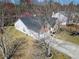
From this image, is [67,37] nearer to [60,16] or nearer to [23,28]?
[60,16]

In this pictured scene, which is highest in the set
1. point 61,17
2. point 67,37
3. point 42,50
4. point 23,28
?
point 61,17

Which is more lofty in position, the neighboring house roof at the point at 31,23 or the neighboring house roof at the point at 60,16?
the neighboring house roof at the point at 60,16

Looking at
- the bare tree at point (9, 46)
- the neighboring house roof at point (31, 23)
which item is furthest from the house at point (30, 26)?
the bare tree at point (9, 46)

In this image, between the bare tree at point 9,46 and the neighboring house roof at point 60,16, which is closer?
the bare tree at point 9,46

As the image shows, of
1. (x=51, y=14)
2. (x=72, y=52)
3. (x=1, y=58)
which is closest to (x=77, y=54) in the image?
(x=72, y=52)

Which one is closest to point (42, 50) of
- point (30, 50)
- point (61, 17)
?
point (30, 50)

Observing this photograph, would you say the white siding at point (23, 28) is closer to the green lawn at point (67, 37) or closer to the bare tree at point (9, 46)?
the bare tree at point (9, 46)

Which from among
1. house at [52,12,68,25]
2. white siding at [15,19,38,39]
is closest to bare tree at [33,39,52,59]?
white siding at [15,19,38,39]
